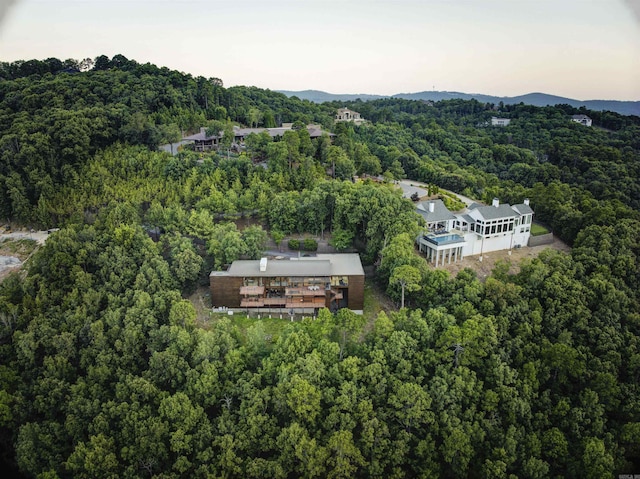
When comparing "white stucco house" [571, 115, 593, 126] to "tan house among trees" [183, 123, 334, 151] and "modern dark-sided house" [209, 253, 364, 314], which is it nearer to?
"tan house among trees" [183, 123, 334, 151]

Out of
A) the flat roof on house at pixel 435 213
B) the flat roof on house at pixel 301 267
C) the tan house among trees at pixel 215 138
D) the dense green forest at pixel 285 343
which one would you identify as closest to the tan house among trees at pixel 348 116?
the tan house among trees at pixel 215 138

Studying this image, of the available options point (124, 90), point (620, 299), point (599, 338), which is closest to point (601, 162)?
point (620, 299)

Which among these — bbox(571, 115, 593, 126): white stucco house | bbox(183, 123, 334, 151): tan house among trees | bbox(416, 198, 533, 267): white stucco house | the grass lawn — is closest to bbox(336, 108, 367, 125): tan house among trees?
bbox(183, 123, 334, 151): tan house among trees

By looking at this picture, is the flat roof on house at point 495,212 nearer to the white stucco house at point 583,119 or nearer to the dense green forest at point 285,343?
the dense green forest at point 285,343

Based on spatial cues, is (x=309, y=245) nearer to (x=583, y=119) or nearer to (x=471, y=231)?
(x=471, y=231)

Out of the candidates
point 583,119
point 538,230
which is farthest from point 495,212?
point 583,119

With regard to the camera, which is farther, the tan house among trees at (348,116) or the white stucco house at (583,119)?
the white stucco house at (583,119)
